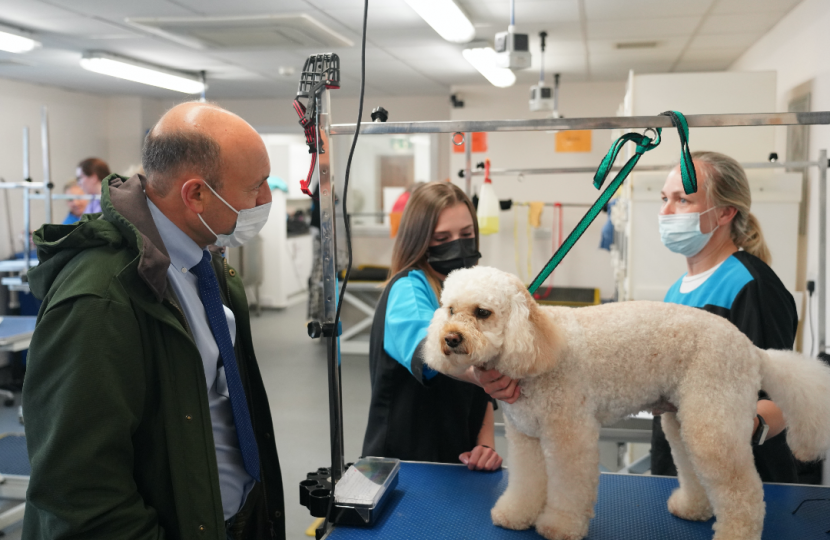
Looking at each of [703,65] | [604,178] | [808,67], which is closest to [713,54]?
[703,65]

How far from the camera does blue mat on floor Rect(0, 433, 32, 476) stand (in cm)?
305

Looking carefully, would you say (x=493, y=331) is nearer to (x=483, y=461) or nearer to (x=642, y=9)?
(x=483, y=461)

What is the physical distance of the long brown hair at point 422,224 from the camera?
5.30 feet

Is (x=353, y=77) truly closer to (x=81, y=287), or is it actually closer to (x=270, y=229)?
(x=270, y=229)

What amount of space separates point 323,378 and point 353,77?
11.0 ft

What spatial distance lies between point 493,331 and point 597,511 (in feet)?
1.72

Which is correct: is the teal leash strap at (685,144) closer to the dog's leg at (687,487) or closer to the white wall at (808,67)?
the dog's leg at (687,487)

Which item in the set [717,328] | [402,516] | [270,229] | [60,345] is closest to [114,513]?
[60,345]

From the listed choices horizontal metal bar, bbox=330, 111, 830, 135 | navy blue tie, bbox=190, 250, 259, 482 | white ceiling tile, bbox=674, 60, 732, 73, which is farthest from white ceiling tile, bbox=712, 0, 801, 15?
navy blue tie, bbox=190, 250, 259, 482

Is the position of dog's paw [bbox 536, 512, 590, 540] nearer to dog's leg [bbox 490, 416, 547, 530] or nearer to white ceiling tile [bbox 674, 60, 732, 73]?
dog's leg [bbox 490, 416, 547, 530]

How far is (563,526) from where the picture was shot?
1145mm

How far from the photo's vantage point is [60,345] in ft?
3.01

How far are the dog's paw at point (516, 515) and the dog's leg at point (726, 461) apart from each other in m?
0.32

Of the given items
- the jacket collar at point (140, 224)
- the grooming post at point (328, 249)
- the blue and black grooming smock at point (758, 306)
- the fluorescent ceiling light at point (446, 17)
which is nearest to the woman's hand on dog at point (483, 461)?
the grooming post at point (328, 249)
